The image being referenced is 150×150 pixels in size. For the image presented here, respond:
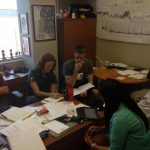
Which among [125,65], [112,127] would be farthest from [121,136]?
[125,65]

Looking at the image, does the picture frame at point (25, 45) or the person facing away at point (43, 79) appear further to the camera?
the picture frame at point (25, 45)

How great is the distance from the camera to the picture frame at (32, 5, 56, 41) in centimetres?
346

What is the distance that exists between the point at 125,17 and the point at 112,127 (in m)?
2.78

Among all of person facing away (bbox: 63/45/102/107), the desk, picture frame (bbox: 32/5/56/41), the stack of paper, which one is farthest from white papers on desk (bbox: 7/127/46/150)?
picture frame (bbox: 32/5/56/41)

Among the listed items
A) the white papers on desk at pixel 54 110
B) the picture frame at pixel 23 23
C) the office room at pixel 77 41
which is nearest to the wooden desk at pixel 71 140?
the white papers on desk at pixel 54 110

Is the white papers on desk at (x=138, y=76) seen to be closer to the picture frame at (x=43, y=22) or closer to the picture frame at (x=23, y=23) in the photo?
the picture frame at (x=43, y=22)

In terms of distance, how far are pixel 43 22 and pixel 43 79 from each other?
132 centimetres

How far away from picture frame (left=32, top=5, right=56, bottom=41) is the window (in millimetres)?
509

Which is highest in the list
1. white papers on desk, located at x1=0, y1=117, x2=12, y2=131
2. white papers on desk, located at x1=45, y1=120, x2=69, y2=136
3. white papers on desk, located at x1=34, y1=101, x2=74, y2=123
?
white papers on desk, located at x1=34, y1=101, x2=74, y2=123

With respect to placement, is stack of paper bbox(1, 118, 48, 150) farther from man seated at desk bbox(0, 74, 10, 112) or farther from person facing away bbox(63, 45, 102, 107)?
person facing away bbox(63, 45, 102, 107)

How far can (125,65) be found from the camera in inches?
148

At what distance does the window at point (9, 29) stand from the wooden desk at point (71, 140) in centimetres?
244

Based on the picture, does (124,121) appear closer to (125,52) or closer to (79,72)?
(79,72)

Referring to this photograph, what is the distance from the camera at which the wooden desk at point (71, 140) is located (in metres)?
1.56
